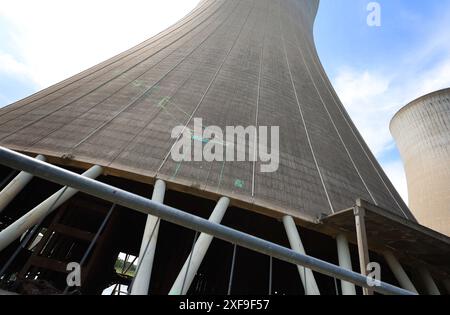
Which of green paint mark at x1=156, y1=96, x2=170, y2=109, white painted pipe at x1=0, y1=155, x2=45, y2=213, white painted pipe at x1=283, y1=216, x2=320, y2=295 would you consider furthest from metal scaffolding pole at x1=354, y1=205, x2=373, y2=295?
white painted pipe at x1=0, y1=155, x2=45, y2=213

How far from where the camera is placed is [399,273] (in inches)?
170

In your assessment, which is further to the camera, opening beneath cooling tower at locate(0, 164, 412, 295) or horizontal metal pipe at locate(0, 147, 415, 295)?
opening beneath cooling tower at locate(0, 164, 412, 295)

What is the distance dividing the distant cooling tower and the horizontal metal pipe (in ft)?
34.0

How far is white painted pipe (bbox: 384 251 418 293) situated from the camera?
4133 millimetres

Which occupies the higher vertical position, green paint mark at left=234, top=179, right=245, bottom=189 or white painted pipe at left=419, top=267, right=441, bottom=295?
green paint mark at left=234, top=179, right=245, bottom=189

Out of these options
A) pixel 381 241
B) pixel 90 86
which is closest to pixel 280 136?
pixel 381 241

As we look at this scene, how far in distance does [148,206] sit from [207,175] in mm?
3041

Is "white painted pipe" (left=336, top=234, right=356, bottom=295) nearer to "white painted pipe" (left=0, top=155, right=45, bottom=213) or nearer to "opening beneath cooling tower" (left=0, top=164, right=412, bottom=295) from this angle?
"opening beneath cooling tower" (left=0, top=164, right=412, bottom=295)

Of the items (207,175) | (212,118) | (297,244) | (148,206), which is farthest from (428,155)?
(148,206)

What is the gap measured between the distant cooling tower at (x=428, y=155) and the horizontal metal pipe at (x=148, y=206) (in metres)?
10.4

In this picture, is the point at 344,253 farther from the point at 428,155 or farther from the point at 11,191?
the point at 428,155
